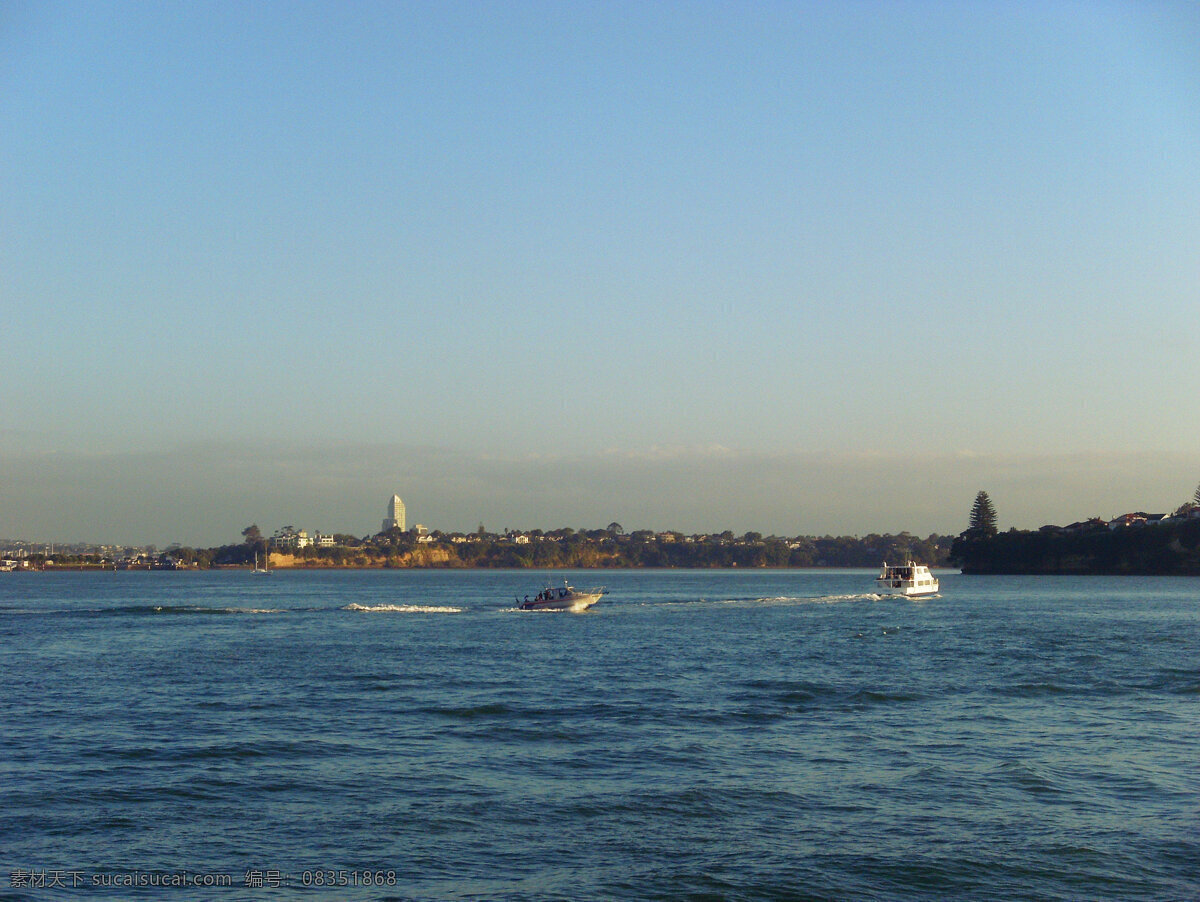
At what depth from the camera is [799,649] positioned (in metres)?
56.7

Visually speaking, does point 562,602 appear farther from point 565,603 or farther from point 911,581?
point 911,581

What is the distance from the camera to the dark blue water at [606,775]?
712 inches

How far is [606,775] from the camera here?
25.0m

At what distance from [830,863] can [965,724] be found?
49.9 feet

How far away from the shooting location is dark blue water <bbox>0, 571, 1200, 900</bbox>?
18094mm

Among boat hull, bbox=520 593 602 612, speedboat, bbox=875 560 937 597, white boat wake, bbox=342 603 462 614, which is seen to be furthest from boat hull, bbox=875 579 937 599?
white boat wake, bbox=342 603 462 614

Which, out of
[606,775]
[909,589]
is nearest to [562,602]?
[909,589]

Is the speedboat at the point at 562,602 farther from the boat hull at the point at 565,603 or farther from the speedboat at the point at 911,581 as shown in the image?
the speedboat at the point at 911,581

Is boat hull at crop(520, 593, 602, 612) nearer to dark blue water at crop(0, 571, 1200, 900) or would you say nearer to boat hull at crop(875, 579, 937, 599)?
dark blue water at crop(0, 571, 1200, 900)

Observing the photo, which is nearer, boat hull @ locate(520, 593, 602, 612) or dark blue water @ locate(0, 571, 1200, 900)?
dark blue water @ locate(0, 571, 1200, 900)

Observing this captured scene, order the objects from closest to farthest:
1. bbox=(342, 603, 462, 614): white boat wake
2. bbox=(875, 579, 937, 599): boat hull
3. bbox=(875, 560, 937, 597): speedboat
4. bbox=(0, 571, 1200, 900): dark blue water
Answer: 1. bbox=(0, 571, 1200, 900): dark blue water
2. bbox=(342, 603, 462, 614): white boat wake
3. bbox=(875, 579, 937, 599): boat hull
4. bbox=(875, 560, 937, 597): speedboat

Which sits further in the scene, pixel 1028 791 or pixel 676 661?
pixel 676 661

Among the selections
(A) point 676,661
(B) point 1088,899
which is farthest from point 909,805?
(A) point 676,661

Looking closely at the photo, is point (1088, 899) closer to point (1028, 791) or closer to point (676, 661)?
point (1028, 791)
